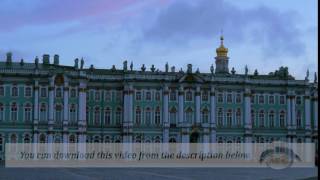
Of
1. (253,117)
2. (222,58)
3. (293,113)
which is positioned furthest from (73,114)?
(293,113)

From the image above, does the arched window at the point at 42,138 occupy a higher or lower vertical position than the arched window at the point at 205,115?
lower

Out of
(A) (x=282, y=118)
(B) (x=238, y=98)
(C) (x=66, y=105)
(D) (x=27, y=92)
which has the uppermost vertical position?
(D) (x=27, y=92)

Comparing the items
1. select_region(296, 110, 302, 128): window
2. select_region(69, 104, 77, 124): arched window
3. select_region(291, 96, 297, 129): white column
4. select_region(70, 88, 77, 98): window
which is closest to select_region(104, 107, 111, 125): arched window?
select_region(69, 104, 77, 124): arched window

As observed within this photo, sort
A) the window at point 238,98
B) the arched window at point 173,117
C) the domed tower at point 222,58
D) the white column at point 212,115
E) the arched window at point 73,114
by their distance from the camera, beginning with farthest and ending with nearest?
the domed tower at point 222,58 → the window at point 238,98 → the white column at point 212,115 → the arched window at point 173,117 → the arched window at point 73,114

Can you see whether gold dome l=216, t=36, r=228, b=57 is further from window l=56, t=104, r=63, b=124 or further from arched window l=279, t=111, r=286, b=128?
window l=56, t=104, r=63, b=124

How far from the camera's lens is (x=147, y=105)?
3435 inches

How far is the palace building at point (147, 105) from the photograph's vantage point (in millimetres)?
82625

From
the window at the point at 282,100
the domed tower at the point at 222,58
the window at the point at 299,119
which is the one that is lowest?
the window at the point at 299,119

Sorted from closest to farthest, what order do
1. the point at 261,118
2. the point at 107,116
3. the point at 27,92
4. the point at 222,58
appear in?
the point at 27,92
the point at 107,116
the point at 261,118
the point at 222,58

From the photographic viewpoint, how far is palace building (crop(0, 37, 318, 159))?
8262 cm

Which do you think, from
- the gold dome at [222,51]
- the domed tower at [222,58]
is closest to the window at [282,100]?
the domed tower at [222,58]

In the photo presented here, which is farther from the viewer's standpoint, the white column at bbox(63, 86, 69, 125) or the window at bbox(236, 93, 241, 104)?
the window at bbox(236, 93, 241, 104)

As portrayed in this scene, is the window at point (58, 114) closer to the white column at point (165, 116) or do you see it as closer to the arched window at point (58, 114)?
the arched window at point (58, 114)

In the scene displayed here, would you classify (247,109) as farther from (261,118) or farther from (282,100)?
(282,100)
